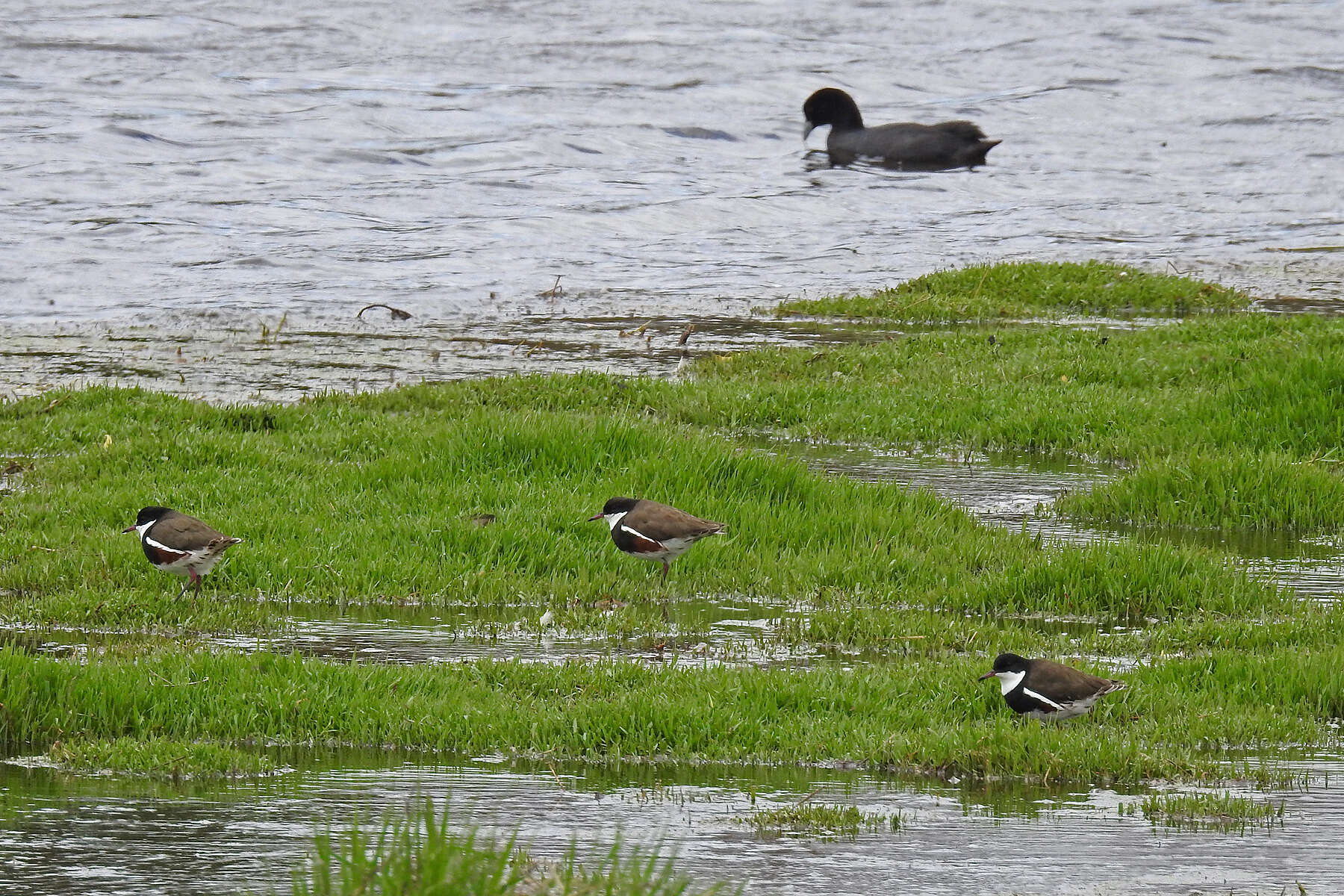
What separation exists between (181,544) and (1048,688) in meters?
4.12

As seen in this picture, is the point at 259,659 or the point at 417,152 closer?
the point at 259,659

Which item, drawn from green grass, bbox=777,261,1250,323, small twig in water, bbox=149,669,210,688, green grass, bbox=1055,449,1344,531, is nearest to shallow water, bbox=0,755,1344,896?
small twig in water, bbox=149,669,210,688

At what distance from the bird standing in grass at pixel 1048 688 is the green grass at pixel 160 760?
2837 mm

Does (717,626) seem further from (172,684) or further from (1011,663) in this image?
(172,684)

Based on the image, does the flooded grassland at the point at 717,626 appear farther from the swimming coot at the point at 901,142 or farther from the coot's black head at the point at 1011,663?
the swimming coot at the point at 901,142

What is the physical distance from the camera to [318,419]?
1229 cm

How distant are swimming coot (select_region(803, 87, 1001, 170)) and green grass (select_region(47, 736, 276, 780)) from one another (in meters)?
24.3

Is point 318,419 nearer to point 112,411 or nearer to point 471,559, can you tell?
point 112,411

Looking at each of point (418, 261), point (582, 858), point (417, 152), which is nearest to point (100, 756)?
point (582, 858)

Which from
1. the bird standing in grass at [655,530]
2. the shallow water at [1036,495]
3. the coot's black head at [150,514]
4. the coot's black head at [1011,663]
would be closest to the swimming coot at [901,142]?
the shallow water at [1036,495]

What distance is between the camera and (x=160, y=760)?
6.19 metres

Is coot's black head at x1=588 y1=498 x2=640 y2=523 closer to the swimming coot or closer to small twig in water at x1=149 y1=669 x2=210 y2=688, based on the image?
small twig in water at x1=149 y1=669 x2=210 y2=688

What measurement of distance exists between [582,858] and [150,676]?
2.52m

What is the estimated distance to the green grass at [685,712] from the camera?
21.2ft
